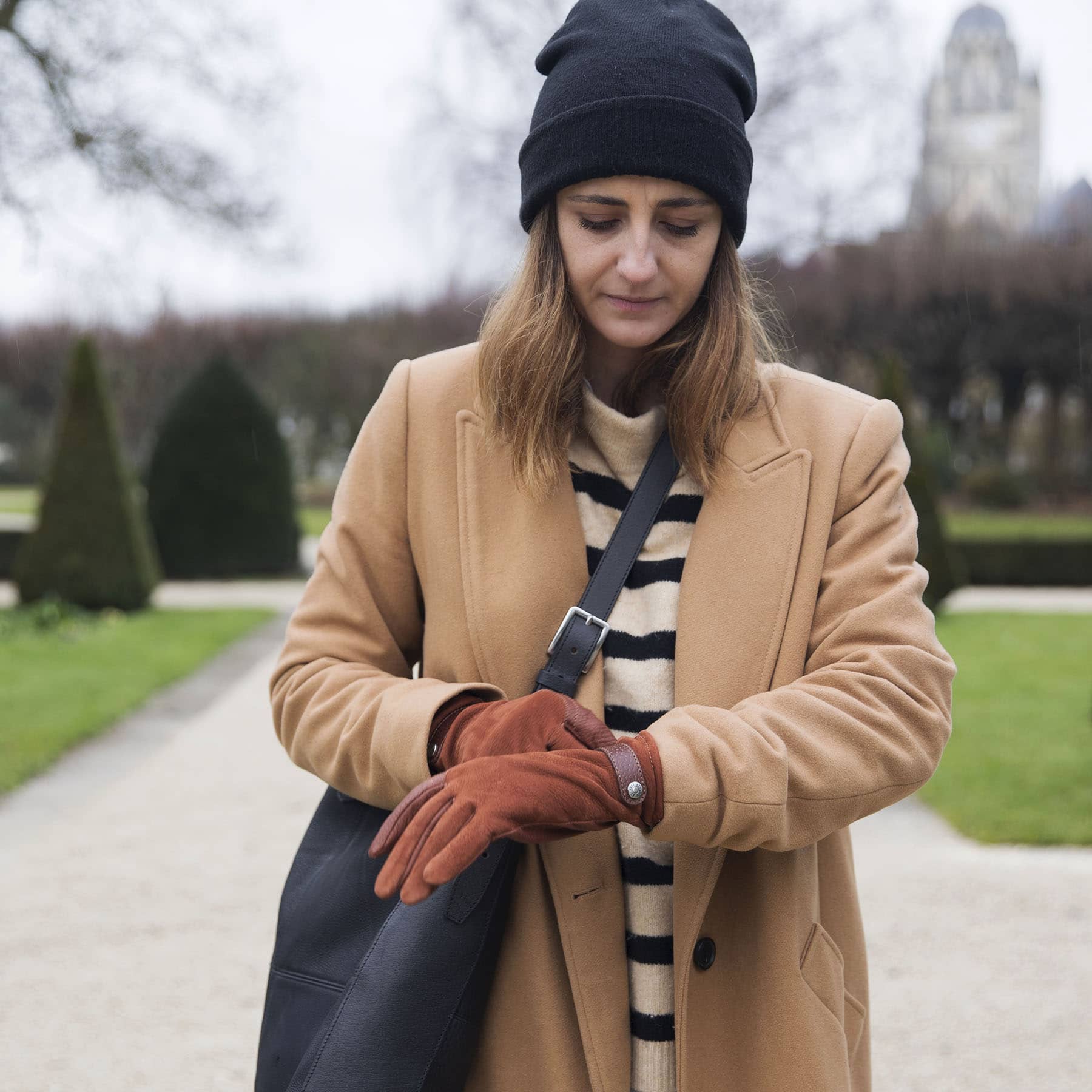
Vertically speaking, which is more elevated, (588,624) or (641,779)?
(588,624)

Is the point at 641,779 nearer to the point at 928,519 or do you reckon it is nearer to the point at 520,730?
the point at 520,730

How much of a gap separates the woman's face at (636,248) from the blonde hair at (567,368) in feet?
0.14

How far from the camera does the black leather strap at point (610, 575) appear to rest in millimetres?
1431

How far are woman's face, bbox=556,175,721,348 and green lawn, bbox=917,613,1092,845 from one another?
3.86 metres

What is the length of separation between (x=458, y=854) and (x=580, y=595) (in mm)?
424

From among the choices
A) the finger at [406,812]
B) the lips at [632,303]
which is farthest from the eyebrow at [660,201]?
the finger at [406,812]

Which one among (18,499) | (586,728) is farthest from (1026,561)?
(18,499)

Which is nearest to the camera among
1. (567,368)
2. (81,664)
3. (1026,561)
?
(567,368)

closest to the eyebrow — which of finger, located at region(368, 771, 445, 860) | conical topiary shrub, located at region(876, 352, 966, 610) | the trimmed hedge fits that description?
finger, located at region(368, 771, 445, 860)

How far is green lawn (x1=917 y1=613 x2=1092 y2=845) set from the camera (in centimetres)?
492

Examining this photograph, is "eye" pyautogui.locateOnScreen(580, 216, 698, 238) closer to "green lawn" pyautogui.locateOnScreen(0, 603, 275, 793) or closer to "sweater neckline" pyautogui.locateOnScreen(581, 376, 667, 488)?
"sweater neckline" pyautogui.locateOnScreen(581, 376, 667, 488)

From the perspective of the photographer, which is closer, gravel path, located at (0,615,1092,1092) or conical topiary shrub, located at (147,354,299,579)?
gravel path, located at (0,615,1092,1092)

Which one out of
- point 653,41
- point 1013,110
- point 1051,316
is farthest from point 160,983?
point 1013,110

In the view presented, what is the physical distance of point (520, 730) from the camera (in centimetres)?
127
